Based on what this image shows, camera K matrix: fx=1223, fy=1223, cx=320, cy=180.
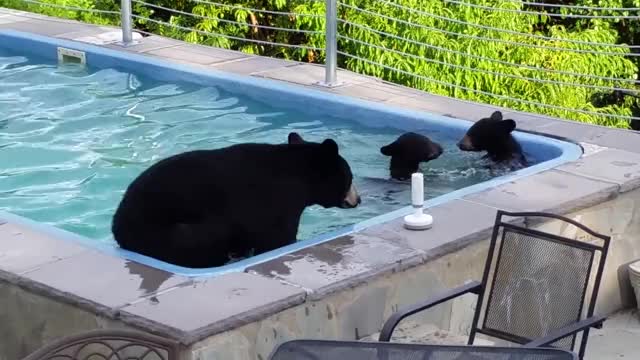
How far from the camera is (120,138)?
784cm

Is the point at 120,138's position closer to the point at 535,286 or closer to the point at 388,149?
the point at 388,149

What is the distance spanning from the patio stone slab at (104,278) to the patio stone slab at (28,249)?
0.06 meters

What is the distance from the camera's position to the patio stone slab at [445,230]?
4863 millimetres

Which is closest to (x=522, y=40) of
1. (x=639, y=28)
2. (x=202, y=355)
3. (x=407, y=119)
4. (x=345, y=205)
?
(x=639, y=28)

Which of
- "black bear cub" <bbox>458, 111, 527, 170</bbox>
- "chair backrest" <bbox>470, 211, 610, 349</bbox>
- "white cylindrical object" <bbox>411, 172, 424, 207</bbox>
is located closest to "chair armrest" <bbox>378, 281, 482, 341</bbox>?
"chair backrest" <bbox>470, 211, 610, 349</bbox>

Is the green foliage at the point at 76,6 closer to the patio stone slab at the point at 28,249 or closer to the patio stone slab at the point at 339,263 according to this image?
the patio stone slab at the point at 28,249

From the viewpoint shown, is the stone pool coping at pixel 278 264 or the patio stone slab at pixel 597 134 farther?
the patio stone slab at pixel 597 134

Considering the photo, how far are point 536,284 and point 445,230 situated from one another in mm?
831

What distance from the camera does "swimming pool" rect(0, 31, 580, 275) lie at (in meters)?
6.69

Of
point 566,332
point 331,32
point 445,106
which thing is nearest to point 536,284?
point 566,332

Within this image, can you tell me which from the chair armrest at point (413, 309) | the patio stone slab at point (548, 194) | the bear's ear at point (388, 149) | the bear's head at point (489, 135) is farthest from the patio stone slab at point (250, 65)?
the chair armrest at point (413, 309)

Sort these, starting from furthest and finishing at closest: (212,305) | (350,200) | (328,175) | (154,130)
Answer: (154,130) < (350,200) < (328,175) < (212,305)

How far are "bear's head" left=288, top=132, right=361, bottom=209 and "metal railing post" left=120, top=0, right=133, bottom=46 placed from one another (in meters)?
3.72

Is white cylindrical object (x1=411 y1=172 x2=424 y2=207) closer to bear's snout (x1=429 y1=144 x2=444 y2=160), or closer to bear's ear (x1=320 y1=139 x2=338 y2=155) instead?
bear's ear (x1=320 y1=139 x2=338 y2=155)
